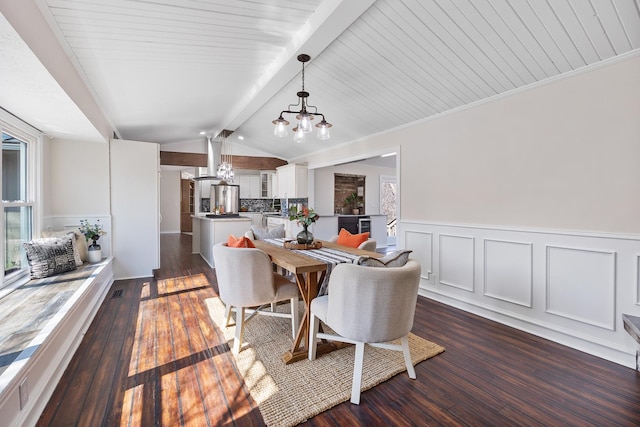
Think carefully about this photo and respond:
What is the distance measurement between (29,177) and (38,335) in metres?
2.55

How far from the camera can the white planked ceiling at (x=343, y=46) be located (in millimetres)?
2043

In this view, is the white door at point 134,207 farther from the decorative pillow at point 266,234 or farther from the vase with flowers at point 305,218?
the vase with flowers at point 305,218

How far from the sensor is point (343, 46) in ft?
9.31

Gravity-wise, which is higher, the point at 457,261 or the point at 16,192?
the point at 16,192

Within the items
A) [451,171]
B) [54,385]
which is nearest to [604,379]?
[451,171]

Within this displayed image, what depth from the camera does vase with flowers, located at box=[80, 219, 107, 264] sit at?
3893 millimetres

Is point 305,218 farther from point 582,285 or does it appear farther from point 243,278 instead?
point 582,285

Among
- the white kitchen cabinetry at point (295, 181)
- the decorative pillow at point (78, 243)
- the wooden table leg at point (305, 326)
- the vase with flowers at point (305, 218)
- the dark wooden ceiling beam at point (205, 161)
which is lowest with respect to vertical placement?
the wooden table leg at point (305, 326)

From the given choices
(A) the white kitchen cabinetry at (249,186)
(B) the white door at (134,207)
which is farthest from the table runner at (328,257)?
(A) the white kitchen cabinetry at (249,186)

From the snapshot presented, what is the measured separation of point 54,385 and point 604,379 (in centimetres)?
373

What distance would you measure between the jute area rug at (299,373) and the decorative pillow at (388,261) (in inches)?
32.0

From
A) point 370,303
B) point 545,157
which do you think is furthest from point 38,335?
point 545,157

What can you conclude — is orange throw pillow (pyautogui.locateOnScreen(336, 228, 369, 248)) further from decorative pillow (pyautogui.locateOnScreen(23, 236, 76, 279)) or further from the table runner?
decorative pillow (pyautogui.locateOnScreen(23, 236, 76, 279))

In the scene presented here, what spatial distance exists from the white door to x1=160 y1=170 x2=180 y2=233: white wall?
7.10 meters
